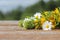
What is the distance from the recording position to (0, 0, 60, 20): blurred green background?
5141mm

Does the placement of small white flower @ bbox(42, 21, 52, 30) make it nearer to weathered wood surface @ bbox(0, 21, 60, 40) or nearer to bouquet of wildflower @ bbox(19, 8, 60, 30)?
bouquet of wildflower @ bbox(19, 8, 60, 30)

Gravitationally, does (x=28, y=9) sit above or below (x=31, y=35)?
above

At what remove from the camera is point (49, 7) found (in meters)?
5.21

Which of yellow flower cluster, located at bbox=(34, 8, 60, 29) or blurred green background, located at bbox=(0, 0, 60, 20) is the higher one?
blurred green background, located at bbox=(0, 0, 60, 20)

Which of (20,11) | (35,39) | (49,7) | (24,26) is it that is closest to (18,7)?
(20,11)

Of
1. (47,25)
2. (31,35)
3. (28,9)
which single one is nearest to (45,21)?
(47,25)

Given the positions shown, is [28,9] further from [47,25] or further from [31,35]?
[31,35]

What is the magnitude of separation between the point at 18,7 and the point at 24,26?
123 inches

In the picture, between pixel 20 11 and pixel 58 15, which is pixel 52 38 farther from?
pixel 20 11

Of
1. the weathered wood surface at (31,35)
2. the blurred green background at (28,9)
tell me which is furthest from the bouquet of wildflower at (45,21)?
the blurred green background at (28,9)

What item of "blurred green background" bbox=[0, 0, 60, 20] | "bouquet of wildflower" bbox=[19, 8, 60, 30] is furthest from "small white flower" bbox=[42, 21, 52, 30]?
"blurred green background" bbox=[0, 0, 60, 20]

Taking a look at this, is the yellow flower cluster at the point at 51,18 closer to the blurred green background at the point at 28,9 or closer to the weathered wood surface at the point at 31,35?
the weathered wood surface at the point at 31,35

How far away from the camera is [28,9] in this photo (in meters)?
5.28

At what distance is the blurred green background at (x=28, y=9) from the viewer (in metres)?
5.14
